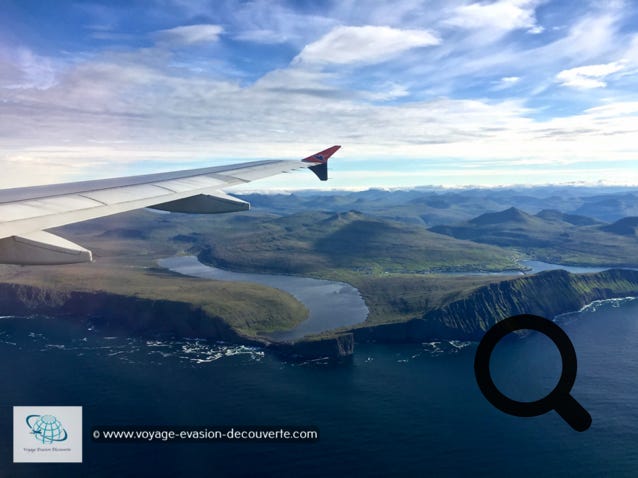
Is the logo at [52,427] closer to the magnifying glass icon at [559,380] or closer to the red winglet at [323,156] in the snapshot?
the red winglet at [323,156]

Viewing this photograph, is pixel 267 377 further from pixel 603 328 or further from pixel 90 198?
pixel 603 328

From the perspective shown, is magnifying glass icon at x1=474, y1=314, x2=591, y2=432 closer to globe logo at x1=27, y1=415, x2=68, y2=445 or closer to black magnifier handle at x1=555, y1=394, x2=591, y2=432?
black magnifier handle at x1=555, y1=394, x2=591, y2=432

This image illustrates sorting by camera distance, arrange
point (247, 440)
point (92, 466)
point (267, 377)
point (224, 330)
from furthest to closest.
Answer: point (224, 330)
point (267, 377)
point (247, 440)
point (92, 466)

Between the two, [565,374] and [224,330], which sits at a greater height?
[565,374]

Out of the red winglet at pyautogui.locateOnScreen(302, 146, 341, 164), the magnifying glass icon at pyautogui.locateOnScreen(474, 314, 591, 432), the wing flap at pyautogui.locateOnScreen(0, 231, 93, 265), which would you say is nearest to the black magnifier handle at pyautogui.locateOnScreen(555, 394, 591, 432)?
the magnifying glass icon at pyautogui.locateOnScreen(474, 314, 591, 432)

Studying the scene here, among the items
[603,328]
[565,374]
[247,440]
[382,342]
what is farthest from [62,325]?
[603,328]

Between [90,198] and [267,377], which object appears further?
[267,377]

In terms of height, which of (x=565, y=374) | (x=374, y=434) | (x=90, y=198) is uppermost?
(x=90, y=198)
